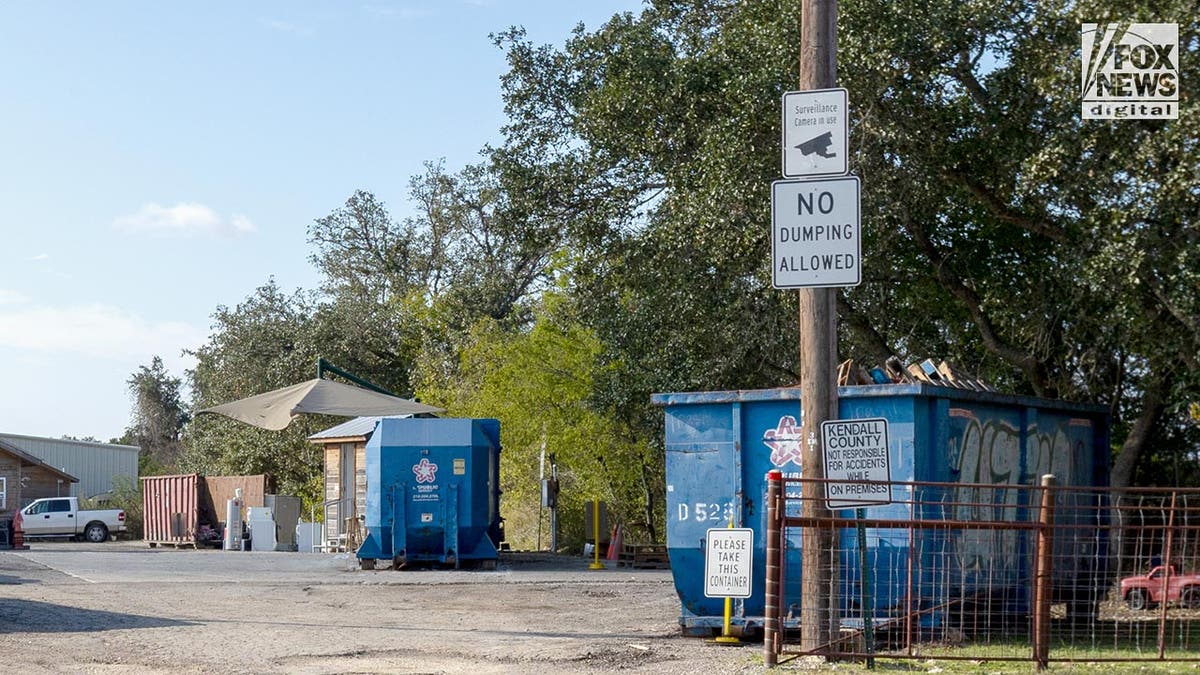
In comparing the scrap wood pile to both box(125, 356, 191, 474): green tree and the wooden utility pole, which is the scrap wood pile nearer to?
the wooden utility pole

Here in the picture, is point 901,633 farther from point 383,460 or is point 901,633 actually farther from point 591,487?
point 591,487

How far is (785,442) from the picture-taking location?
12969mm

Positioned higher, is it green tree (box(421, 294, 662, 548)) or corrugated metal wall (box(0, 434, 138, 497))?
green tree (box(421, 294, 662, 548))

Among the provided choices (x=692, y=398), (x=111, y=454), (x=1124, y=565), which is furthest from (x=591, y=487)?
(x=111, y=454)

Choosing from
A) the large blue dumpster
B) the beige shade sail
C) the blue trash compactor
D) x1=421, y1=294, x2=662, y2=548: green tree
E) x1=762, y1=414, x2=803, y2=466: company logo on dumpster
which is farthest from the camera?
x1=421, y1=294, x2=662, y2=548: green tree

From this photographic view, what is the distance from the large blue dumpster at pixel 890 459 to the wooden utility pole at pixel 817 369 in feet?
3.33

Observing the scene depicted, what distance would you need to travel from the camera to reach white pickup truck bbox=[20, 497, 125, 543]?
150 feet

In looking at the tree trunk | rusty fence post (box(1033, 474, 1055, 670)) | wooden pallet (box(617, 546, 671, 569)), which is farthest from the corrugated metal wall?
rusty fence post (box(1033, 474, 1055, 670))

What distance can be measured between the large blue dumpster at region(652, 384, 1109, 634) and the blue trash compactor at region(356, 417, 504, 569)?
1143cm

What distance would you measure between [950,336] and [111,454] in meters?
53.9

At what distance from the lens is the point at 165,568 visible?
83.6 ft

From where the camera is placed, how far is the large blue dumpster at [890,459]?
12.2 m

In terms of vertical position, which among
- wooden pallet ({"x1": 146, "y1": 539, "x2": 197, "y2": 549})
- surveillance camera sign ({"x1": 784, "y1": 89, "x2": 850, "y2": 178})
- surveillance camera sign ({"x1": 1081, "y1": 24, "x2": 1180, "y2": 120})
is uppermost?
surveillance camera sign ({"x1": 1081, "y1": 24, "x2": 1180, "y2": 120})

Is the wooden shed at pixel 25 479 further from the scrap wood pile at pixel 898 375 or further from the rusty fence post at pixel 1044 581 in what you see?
the rusty fence post at pixel 1044 581
